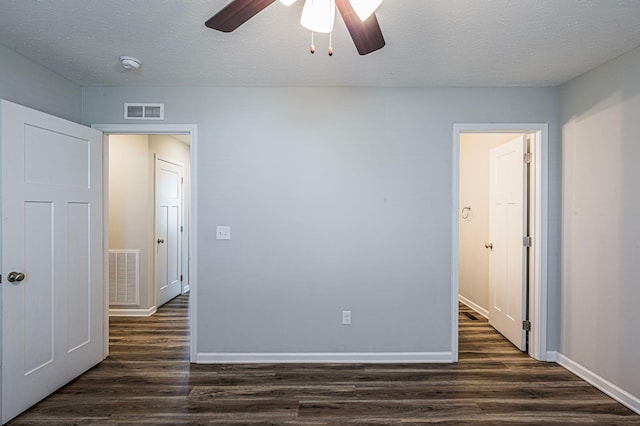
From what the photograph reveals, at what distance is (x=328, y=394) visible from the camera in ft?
8.44

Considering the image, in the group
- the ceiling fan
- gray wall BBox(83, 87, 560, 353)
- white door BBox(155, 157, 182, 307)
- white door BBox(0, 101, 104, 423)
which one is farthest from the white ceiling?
white door BBox(155, 157, 182, 307)

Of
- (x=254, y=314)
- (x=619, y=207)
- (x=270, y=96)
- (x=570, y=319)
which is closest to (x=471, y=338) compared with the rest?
(x=570, y=319)

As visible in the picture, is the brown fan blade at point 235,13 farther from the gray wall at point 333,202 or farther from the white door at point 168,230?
the white door at point 168,230

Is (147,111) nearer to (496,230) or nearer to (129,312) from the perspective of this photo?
(129,312)

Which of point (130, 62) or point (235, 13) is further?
Answer: point (130, 62)

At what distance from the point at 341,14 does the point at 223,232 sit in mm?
2041

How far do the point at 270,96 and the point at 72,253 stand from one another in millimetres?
1993

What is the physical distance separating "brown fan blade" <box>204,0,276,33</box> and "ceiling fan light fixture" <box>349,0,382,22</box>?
14.0 inches

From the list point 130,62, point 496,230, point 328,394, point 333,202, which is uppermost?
point 130,62

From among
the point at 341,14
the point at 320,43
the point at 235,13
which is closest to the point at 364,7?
the point at 341,14

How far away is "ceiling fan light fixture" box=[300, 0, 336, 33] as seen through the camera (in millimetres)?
1644

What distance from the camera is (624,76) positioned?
2459mm

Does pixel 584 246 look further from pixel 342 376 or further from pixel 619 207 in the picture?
pixel 342 376

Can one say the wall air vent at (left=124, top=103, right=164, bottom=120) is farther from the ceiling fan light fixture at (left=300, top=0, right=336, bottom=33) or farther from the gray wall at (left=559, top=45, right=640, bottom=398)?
the gray wall at (left=559, top=45, right=640, bottom=398)
